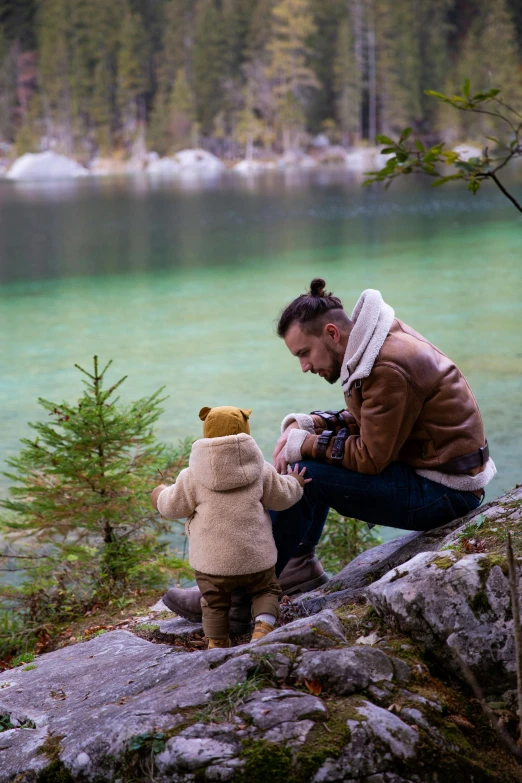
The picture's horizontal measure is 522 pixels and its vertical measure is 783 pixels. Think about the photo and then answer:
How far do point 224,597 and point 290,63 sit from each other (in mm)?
53313

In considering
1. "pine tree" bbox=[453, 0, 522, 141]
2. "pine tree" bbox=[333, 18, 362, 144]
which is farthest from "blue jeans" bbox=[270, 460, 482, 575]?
"pine tree" bbox=[333, 18, 362, 144]

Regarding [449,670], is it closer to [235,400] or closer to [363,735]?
[363,735]

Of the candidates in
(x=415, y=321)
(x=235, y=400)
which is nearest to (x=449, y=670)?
(x=235, y=400)

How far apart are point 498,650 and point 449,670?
0.12 metres

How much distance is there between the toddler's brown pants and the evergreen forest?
48.2m

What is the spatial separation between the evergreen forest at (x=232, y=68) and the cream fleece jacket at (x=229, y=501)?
48099 millimetres

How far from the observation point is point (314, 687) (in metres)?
1.66

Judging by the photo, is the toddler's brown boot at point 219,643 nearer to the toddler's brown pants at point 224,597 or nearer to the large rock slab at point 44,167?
the toddler's brown pants at point 224,597

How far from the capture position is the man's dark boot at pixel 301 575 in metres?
2.70

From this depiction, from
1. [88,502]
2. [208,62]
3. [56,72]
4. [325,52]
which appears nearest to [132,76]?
[56,72]

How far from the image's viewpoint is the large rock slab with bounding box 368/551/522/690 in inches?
66.8

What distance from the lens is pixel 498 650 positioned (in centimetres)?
169

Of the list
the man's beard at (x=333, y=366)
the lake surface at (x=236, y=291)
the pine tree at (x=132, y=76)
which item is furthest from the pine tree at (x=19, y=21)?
the man's beard at (x=333, y=366)

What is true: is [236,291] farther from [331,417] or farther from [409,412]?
[409,412]
